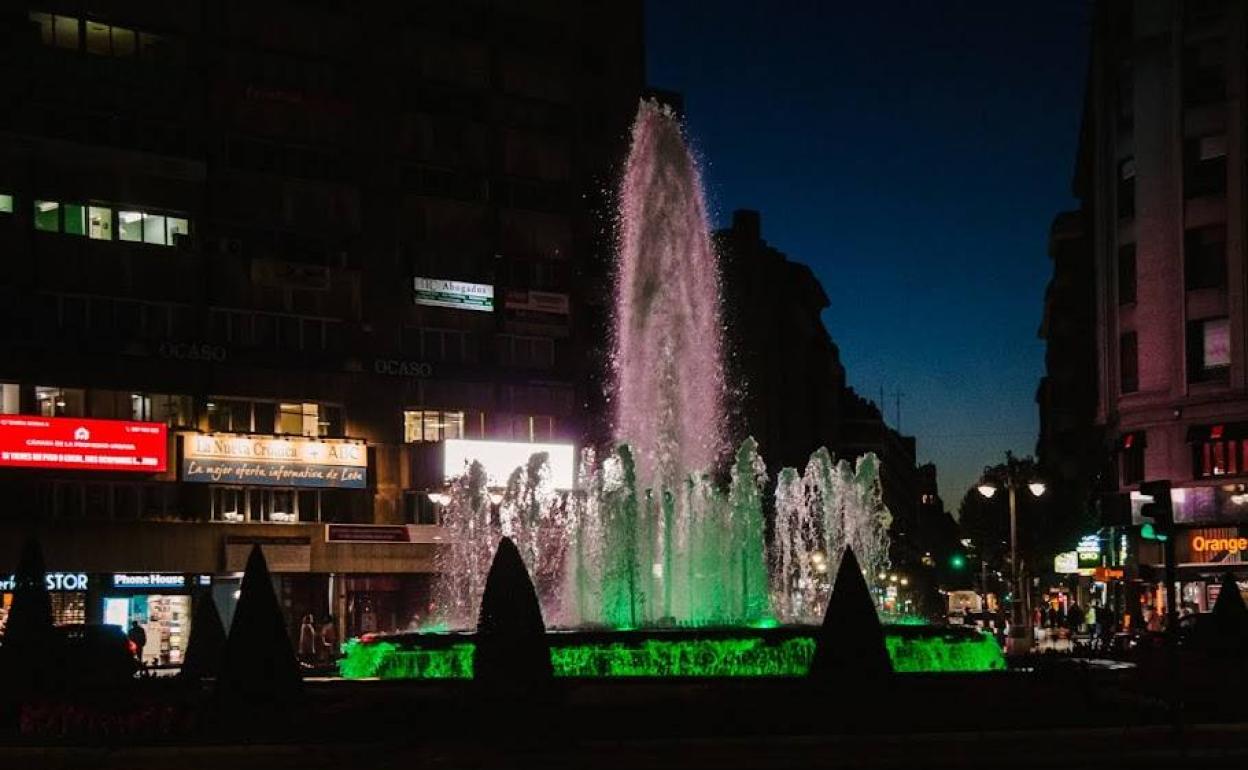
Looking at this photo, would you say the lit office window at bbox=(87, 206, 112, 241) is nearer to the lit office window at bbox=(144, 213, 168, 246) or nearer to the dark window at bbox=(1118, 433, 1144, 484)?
the lit office window at bbox=(144, 213, 168, 246)

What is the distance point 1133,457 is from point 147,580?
3235 cm

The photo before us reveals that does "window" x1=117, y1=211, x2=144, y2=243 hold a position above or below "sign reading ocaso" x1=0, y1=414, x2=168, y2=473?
above

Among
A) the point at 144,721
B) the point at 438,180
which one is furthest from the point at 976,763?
the point at 438,180

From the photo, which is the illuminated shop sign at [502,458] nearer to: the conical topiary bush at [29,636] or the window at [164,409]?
the window at [164,409]

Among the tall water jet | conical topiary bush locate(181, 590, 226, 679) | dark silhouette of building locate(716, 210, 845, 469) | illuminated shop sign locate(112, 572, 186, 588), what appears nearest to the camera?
conical topiary bush locate(181, 590, 226, 679)

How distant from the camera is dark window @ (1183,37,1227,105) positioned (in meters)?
52.4

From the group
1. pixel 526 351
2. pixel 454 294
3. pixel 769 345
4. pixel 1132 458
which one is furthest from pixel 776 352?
pixel 1132 458

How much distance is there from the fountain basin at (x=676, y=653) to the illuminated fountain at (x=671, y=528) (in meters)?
0.02

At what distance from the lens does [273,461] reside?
59.7m

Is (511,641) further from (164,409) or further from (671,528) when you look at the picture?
(164,409)

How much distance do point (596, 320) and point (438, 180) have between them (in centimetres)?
945

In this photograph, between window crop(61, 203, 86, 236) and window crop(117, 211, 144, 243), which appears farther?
window crop(117, 211, 144, 243)

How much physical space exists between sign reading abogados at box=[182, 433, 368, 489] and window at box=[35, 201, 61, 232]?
8.20 meters

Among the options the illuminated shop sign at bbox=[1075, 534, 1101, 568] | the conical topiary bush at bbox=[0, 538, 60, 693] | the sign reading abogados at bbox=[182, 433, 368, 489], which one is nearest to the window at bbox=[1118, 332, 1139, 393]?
the illuminated shop sign at bbox=[1075, 534, 1101, 568]
